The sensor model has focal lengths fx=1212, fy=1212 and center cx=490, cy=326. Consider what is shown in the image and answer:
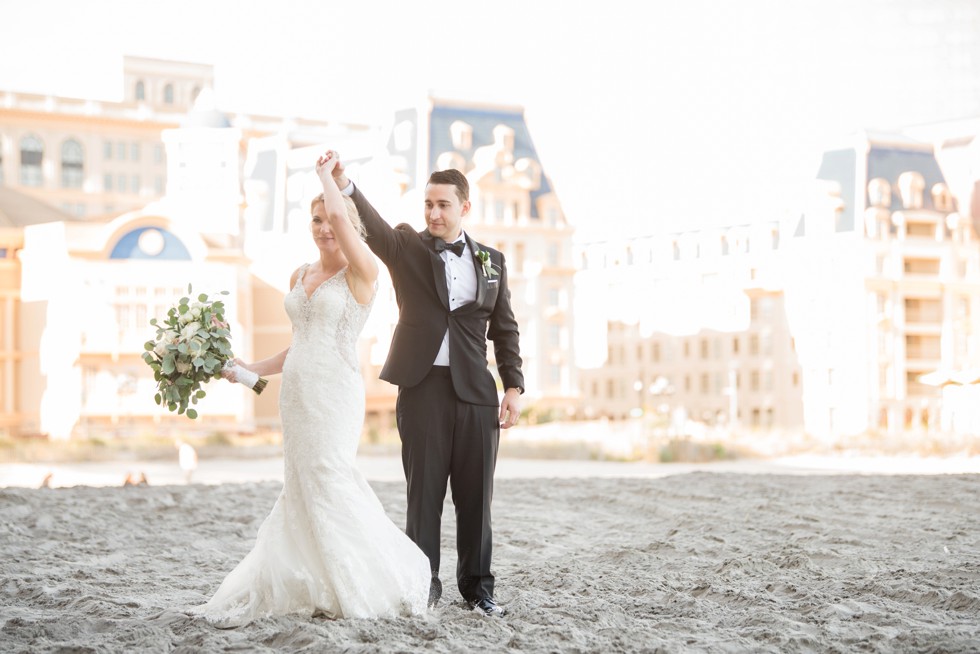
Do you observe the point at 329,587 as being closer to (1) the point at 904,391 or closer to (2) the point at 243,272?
(2) the point at 243,272

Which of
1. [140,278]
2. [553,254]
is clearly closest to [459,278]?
[140,278]

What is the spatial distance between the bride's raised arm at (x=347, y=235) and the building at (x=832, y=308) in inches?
1566

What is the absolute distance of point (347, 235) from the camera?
503 cm

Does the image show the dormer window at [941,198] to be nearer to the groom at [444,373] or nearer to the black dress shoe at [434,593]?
the groom at [444,373]

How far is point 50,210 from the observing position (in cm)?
3944

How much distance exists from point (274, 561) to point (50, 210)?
37.2 m

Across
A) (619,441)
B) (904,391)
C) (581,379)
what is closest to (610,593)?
(619,441)

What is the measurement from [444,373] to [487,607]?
1.05 metres

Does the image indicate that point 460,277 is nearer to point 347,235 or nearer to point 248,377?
point 347,235

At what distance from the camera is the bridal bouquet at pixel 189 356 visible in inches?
211

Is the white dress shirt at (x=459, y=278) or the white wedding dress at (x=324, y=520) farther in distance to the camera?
the white dress shirt at (x=459, y=278)

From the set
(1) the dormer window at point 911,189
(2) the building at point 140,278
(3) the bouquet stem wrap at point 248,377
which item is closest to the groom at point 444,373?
(3) the bouquet stem wrap at point 248,377

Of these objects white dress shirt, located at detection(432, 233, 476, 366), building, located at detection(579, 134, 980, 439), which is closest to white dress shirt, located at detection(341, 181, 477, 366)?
white dress shirt, located at detection(432, 233, 476, 366)

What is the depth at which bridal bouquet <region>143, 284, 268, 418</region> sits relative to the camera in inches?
211
